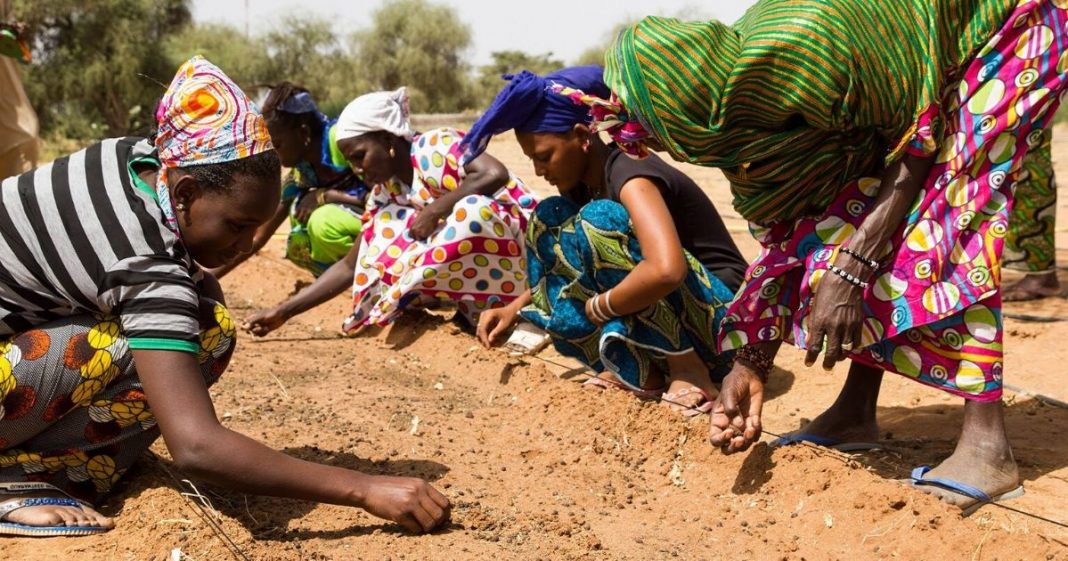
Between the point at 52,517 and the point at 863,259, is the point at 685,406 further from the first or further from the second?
the point at 52,517

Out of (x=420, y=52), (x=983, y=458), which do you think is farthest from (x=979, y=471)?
(x=420, y=52)

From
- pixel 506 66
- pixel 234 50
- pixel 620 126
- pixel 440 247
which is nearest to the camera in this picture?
pixel 620 126

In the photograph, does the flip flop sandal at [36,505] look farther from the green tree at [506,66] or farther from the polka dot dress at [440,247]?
the green tree at [506,66]

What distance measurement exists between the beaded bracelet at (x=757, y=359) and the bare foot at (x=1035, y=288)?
2.91 metres

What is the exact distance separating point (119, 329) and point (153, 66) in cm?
2601

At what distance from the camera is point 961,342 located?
257 centimetres

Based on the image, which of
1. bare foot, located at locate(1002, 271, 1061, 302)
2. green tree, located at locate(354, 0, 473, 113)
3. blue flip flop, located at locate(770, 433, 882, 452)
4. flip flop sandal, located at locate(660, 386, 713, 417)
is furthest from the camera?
green tree, located at locate(354, 0, 473, 113)

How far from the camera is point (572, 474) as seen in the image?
308cm

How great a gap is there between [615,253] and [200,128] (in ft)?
5.51

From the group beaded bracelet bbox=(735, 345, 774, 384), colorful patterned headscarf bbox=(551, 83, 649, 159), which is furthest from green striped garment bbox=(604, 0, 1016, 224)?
beaded bracelet bbox=(735, 345, 774, 384)

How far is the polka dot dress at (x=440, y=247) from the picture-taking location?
4.73m

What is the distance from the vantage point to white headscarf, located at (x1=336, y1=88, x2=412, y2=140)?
5004mm

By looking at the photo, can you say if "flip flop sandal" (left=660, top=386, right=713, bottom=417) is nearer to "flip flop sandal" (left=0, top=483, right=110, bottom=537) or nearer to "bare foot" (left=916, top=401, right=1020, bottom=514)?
"bare foot" (left=916, top=401, right=1020, bottom=514)

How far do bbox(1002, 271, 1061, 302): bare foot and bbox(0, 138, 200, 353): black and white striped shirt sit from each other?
14.3 ft
